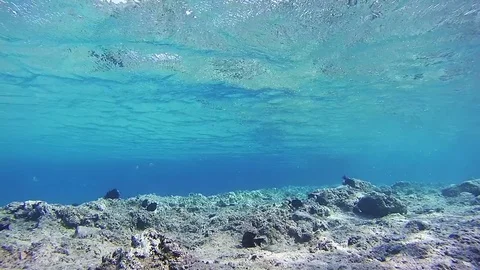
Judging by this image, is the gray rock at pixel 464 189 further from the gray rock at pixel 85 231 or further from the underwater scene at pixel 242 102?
the gray rock at pixel 85 231

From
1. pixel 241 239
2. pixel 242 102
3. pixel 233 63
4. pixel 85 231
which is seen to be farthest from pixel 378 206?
pixel 242 102

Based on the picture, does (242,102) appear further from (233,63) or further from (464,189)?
(464,189)

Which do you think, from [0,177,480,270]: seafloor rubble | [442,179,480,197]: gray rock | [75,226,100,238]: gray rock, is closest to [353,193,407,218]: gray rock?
[0,177,480,270]: seafloor rubble

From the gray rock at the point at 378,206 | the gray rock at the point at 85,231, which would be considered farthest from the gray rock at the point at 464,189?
the gray rock at the point at 85,231

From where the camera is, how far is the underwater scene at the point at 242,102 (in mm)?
5500

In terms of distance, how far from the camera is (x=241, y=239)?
6660 millimetres

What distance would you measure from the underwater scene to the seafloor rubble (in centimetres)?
4

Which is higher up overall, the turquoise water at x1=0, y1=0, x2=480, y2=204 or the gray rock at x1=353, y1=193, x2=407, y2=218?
the turquoise water at x1=0, y1=0, x2=480, y2=204

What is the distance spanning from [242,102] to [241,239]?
20.5 m

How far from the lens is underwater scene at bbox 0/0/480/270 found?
550cm

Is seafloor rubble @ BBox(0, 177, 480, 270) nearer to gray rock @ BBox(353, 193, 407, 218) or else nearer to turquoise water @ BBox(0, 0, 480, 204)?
gray rock @ BBox(353, 193, 407, 218)

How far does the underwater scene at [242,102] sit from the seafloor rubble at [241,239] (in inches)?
1.6

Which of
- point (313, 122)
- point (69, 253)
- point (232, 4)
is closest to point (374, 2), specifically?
point (232, 4)

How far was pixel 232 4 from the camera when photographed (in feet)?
41.2
